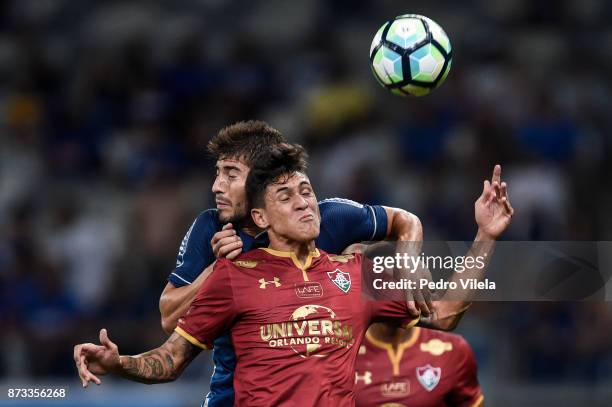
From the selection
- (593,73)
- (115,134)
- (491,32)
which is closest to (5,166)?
(115,134)

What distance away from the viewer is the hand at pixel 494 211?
5766 millimetres

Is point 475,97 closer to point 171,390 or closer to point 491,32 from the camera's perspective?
point 491,32

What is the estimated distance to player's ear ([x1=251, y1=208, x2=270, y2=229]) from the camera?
5.59 metres

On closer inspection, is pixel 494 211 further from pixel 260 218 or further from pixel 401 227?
pixel 260 218

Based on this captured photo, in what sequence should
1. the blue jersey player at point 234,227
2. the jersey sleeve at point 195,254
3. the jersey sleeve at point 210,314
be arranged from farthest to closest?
the jersey sleeve at point 195,254, the blue jersey player at point 234,227, the jersey sleeve at point 210,314

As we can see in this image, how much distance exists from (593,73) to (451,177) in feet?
7.55

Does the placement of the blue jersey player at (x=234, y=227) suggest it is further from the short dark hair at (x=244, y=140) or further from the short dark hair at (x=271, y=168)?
the short dark hair at (x=271, y=168)

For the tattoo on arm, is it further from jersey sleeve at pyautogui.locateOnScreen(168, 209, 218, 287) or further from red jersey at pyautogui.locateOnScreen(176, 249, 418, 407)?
jersey sleeve at pyautogui.locateOnScreen(168, 209, 218, 287)

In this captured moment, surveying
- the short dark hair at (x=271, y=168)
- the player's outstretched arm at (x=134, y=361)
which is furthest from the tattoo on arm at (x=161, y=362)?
the short dark hair at (x=271, y=168)

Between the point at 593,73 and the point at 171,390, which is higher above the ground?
the point at 593,73

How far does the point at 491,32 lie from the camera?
43.1 ft

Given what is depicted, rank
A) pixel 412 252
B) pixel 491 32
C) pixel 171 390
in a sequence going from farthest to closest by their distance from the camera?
1. pixel 491 32
2. pixel 171 390
3. pixel 412 252

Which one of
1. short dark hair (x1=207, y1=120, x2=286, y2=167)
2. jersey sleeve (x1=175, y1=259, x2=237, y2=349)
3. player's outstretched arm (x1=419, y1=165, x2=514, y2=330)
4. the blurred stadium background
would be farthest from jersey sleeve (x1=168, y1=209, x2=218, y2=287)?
the blurred stadium background

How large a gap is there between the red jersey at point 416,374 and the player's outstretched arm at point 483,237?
78cm
